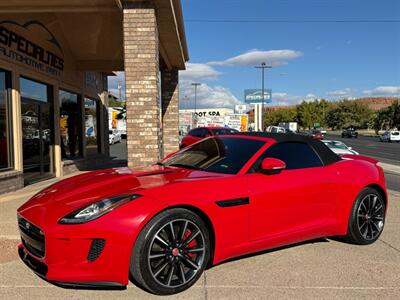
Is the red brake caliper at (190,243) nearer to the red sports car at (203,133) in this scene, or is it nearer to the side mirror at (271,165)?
the side mirror at (271,165)

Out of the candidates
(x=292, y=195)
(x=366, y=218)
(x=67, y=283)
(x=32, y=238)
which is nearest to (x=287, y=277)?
(x=292, y=195)

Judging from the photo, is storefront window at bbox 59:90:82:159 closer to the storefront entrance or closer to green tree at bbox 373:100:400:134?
the storefront entrance

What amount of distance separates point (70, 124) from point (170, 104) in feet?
12.9

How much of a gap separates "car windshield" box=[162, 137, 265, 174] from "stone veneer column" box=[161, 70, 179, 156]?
415 inches

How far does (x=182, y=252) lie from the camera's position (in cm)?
371

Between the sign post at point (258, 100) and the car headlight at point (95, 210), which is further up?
the sign post at point (258, 100)

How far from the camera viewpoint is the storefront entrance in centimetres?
981

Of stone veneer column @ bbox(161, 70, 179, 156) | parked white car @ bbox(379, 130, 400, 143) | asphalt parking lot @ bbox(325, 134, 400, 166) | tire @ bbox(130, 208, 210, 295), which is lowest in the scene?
asphalt parking lot @ bbox(325, 134, 400, 166)

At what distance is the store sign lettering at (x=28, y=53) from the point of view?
8.57 meters

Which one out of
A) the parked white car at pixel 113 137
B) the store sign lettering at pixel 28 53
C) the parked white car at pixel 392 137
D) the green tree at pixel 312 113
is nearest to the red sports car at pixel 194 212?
the store sign lettering at pixel 28 53

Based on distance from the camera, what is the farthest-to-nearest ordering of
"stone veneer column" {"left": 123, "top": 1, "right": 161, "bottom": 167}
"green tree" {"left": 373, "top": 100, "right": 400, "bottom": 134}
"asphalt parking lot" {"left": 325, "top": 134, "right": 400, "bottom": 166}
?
"green tree" {"left": 373, "top": 100, "right": 400, "bottom": 134} → "asphalt parking lot" {"left": 325, "top": 134, "right": 400, "bottom": 166} → "stone veneer column" {"left": 123, "top": 1, "right": 161, "bottom": 167}

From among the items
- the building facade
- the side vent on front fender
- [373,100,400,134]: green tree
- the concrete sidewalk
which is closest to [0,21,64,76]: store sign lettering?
the building facade

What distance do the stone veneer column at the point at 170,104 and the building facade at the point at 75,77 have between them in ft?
0.13

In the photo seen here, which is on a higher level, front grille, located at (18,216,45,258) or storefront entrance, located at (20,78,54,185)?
storefront entrance, located at (20,78,54,185)
